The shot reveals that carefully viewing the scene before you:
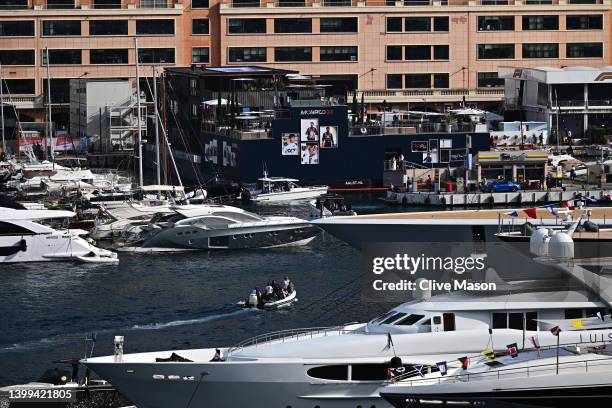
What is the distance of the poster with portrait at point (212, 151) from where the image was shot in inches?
4803

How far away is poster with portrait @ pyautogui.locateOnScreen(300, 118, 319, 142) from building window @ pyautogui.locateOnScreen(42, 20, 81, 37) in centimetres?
3464

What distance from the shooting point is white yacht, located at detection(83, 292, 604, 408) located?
43.7 m

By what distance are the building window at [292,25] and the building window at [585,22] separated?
23.4 metres

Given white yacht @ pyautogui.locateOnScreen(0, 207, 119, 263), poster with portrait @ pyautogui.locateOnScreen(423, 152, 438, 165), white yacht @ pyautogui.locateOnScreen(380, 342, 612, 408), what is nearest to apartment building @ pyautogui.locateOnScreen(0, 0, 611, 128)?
poster with portrait @ pyautogui.locateOnScreen(423, 152, 438, 165)

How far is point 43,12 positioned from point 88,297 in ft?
254

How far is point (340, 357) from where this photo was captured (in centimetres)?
4378

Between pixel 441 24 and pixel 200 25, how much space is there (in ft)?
70.2

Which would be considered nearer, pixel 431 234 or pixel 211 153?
pixel 431 234

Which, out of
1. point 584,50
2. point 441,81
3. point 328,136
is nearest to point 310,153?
point 328,136

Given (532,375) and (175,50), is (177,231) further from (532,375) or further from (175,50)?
(175,50)

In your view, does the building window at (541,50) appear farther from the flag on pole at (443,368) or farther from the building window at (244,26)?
the flag on pole at (443,368)

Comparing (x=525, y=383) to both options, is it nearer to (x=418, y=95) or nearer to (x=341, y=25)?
(x=341, y=25)

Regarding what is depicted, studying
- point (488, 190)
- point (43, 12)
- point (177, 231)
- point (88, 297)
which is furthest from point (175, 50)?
point (88, 297)

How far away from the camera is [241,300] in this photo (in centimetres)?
6794
